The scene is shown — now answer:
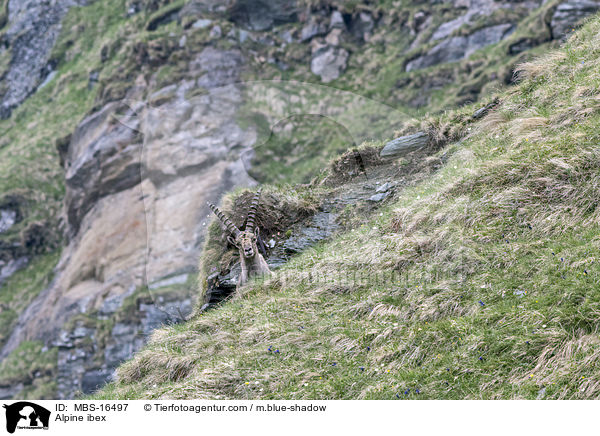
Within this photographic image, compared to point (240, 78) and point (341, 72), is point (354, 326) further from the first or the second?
point (240, 78)

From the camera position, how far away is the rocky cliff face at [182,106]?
23969 millimetres

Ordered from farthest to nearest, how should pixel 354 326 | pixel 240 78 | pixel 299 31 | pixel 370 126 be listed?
pixel 299 31
pixel 240 78
pixel 370 126
pixel 354 326

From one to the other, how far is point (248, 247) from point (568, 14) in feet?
94.7

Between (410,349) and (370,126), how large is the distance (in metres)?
10.7

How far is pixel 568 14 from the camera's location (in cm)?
3092

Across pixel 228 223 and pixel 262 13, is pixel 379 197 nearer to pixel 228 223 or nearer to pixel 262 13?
pixel 228 223

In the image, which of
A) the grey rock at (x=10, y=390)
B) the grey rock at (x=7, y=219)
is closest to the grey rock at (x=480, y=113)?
the grey rock at (x=10, y=390)

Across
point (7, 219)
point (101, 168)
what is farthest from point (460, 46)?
point (7, 219)

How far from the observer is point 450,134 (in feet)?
41.0

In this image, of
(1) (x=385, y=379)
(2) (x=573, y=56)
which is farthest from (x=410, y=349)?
(2) (x=573, y=56)

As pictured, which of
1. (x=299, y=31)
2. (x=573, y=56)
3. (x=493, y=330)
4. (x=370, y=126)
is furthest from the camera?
(x=299, y=31)

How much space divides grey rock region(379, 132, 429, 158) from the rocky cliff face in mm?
6883
